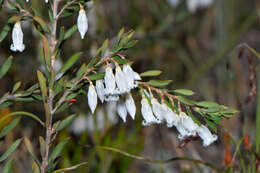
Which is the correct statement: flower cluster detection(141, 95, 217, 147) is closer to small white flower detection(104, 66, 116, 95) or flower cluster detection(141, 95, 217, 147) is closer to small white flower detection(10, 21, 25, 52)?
small white flower detection(104, 66, 116, 95)

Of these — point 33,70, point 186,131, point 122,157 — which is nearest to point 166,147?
point 122,157

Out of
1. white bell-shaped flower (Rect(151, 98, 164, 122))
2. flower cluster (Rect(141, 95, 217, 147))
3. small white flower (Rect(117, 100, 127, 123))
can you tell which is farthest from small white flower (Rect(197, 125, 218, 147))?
small white flower (Rect(117, 100, 127, 123))

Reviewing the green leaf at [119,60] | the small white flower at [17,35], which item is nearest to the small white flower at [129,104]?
the green leaf at [119,60]

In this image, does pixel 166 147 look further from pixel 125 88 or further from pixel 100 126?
pixel 125 88

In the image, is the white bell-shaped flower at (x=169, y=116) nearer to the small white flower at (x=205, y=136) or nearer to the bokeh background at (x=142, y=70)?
the small white flower at (x=205, y=136)

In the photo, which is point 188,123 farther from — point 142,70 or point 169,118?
point 142,70

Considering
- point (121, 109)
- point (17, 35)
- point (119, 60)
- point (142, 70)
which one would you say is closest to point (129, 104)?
point (121, 109)

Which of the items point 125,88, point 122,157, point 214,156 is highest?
point 125,88
